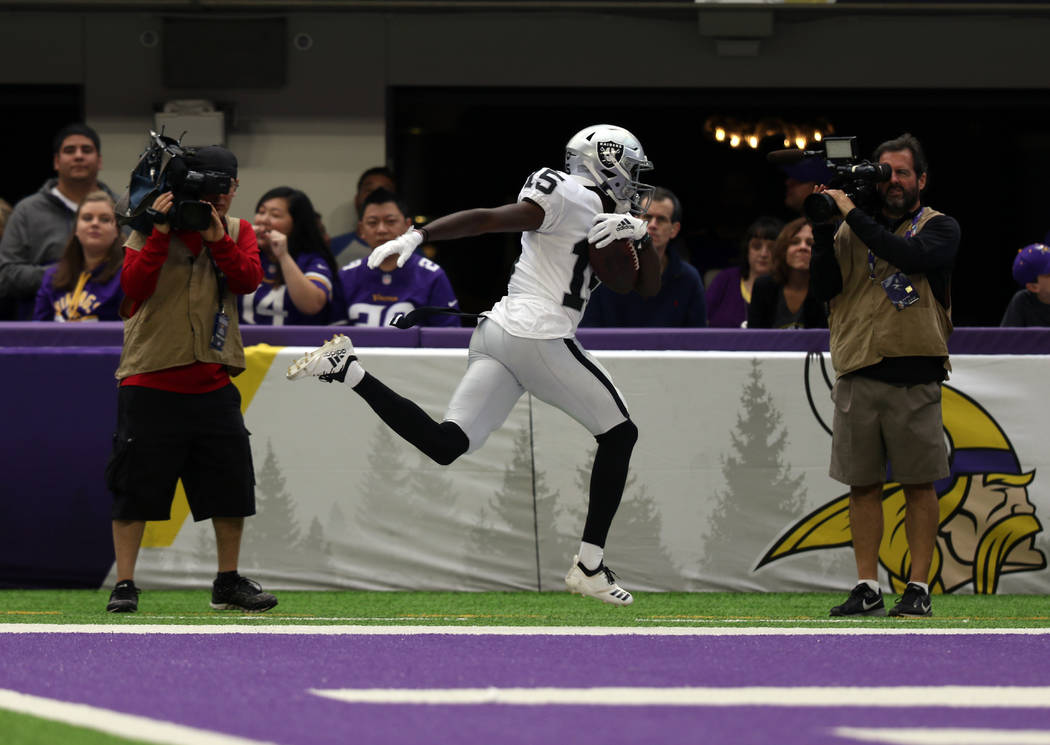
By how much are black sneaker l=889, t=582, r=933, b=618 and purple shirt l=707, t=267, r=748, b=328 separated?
3067 mm

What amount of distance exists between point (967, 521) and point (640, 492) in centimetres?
159

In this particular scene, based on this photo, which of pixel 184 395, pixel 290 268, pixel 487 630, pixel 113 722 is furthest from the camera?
pixel 290 268

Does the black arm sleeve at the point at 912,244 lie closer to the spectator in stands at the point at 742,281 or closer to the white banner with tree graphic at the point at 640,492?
the white banner with tree graphic at the point at 640,492

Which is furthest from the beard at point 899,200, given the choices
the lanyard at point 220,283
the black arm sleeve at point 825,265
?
the lanyard at point 220,283

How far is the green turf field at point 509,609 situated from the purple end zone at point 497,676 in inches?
29.2

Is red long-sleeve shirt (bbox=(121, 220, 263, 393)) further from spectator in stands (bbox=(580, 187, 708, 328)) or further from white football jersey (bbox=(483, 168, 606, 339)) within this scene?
spectator in stands (bbox=(580, 187, 708, 328))

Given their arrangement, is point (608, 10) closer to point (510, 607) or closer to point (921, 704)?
point (510, 607)

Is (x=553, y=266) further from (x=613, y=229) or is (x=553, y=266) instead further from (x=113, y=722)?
(x=113, y=722)

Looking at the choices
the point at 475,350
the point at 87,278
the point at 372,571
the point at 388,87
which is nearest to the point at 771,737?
the point at 475,350

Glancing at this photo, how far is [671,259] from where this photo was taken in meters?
8.72

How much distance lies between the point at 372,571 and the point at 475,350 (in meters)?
1.87

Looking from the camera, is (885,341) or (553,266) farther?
(885,341)

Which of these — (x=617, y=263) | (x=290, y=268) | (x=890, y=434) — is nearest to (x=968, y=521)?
(x=890, y=434)

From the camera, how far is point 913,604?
21.3ft
